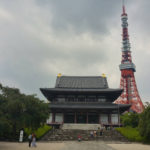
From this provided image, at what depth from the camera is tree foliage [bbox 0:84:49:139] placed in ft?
58.2

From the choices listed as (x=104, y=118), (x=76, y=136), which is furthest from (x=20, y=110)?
(x=104, y=118)

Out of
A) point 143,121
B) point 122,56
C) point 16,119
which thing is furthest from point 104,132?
point 122,56

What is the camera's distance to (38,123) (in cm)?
2027

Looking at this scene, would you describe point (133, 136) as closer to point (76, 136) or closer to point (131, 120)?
point (131, 120)

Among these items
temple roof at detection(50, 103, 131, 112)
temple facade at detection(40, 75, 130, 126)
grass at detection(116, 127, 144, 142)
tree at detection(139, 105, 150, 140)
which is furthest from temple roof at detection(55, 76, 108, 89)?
tree at detection(139, 105, 150, 140)

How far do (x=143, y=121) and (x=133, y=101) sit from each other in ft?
146

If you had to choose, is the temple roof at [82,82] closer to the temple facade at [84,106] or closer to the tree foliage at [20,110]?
the temple facade at [84,106]

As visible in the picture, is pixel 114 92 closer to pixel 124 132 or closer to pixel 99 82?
pixel 99 82

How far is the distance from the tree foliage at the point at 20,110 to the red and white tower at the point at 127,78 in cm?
4753

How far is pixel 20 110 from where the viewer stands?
739 inches

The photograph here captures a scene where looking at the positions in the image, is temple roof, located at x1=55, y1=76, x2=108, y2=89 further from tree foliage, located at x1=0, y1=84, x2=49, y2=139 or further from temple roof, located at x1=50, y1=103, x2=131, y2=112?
tree foliage, located at x1=0, y1=84, x2=49, y2=139

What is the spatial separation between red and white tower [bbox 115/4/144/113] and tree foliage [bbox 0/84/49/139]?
47531 millimetres

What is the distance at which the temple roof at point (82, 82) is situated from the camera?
1602 inches

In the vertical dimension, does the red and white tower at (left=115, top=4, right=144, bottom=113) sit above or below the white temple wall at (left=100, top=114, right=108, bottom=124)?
above
